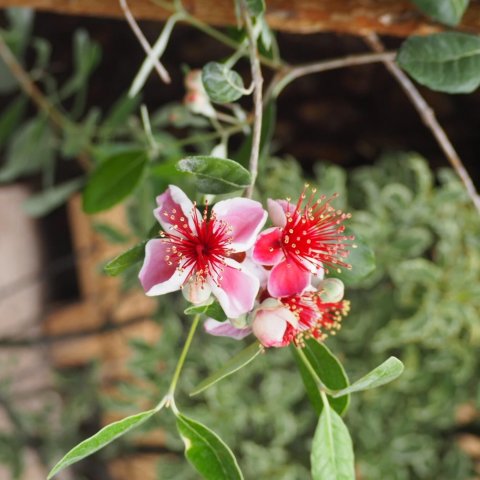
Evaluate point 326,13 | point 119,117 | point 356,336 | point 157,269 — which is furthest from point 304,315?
point 356,336

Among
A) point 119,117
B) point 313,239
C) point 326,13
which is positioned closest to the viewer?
point 313,239

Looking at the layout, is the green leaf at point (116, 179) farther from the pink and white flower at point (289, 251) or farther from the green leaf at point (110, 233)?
the green leaf at point (110, 233)

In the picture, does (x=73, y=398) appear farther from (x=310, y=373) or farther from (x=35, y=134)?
(x=310, y=373)

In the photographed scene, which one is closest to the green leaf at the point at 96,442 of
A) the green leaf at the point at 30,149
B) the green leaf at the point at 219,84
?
the green leaf at the point at 219,84

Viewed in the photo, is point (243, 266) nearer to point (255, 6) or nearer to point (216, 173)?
point (216, 173)

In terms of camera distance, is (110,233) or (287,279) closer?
(287,279)
